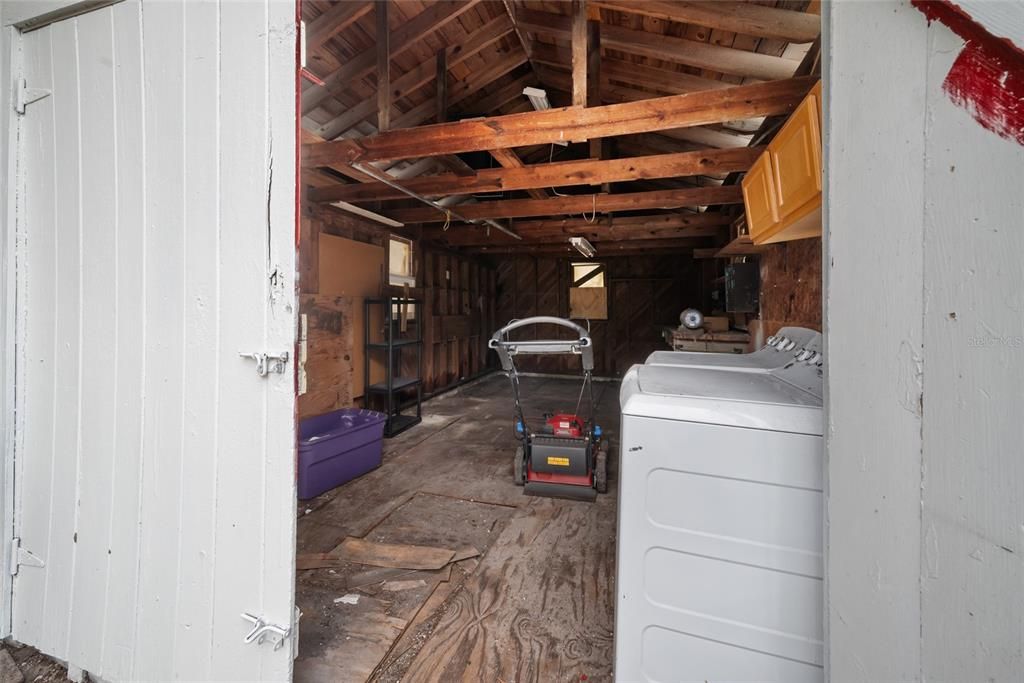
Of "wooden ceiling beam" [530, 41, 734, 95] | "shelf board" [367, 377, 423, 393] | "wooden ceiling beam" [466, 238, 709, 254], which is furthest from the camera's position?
"wooden ceiling beam" [466, 238, 709, 254]

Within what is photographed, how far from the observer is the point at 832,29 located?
0.74m

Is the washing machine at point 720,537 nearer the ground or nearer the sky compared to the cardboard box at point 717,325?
nearer the ground

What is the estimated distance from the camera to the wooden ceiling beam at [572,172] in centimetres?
277

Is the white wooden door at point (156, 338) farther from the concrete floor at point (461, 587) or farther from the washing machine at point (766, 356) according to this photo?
the washing machine at point (766, 356)

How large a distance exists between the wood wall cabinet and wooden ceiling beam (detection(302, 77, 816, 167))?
16.3 inches

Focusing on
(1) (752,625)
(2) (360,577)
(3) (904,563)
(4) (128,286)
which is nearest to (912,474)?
(3) (904,563)

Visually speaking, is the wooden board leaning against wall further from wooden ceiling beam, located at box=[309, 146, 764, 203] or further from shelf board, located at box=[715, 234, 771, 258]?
shelf board, located at box=[715, 234, 771, 258]

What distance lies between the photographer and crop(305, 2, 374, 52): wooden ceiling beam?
8.02ft

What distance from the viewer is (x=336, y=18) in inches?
97.0

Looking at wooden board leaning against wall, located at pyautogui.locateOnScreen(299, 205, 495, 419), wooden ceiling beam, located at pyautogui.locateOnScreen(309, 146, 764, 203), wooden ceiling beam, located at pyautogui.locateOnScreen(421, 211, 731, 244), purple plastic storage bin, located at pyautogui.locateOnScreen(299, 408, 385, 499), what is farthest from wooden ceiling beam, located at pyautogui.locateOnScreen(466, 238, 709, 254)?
purple plastic storage bin, located at pyautogui.locateOnScreen(299, 408, 385, 499)

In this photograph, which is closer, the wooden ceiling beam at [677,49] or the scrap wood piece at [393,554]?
the scrap wood piece at [393,554]

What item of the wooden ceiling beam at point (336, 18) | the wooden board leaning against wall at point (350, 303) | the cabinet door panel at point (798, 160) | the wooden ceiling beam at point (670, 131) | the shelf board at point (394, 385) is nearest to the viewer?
the cabinet door panel at point (798, 160)

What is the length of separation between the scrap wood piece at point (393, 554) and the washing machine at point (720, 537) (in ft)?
3.82

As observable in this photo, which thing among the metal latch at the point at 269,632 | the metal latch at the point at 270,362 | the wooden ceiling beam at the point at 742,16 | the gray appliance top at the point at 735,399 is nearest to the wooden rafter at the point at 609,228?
the wooden ceiling beam at the point at 742,16
